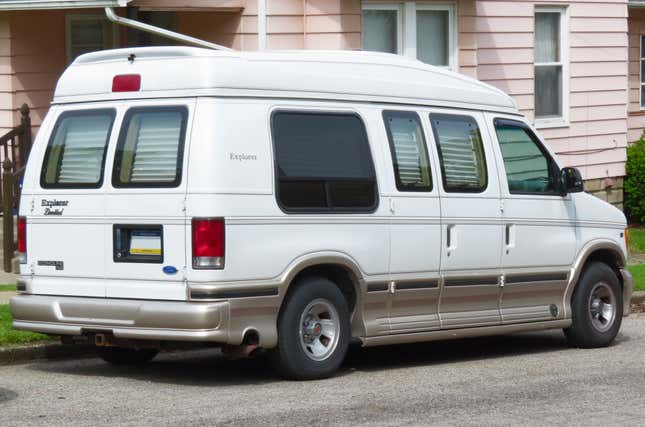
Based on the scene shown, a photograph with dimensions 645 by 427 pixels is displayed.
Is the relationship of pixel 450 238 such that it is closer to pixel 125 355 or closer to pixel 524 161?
pixel 524 161

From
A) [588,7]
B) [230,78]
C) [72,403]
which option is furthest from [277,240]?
[588,7]

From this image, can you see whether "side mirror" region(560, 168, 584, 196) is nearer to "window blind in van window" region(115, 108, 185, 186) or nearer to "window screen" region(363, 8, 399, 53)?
"window blind in van window" region(115, 108, 185, 186)

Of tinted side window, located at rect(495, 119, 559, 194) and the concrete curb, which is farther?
tinted side window, located at rect(495, 119, 559, 194)

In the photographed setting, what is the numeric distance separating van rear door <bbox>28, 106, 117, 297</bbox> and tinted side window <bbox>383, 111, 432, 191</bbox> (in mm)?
2257

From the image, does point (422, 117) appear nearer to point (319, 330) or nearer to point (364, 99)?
point (364, 99)

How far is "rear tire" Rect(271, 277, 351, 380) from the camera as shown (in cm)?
1030

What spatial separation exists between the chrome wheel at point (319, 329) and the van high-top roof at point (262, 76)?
1.60 m

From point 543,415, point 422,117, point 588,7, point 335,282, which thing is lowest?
point 543,415

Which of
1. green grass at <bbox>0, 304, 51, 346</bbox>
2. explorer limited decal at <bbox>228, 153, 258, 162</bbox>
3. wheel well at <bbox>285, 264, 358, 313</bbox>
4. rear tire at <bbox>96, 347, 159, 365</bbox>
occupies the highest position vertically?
explorer limited decal at <bbox>228, 153, 258, 162</bbox>

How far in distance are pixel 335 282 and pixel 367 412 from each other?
1910mm

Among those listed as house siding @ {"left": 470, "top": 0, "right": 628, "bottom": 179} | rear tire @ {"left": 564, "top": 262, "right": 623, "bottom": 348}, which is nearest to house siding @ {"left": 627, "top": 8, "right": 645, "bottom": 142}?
house siding @ {"left": 470, "top": 0, "right": 628, "bottom": 179}

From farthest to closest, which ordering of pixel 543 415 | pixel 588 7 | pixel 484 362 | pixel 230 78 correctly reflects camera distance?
pixel 588 7
pixel 484 362
pixel 230 78
pixel 543 415

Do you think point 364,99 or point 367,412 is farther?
point 364,99

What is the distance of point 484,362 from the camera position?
466 inches
